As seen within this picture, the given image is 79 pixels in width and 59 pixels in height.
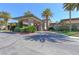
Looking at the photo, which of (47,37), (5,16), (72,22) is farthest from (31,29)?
(72,22)

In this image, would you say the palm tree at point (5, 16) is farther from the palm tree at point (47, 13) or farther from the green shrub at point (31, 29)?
the palm tree at point (47, 13)

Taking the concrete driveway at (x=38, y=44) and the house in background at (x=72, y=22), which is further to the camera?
the house in background at (x=72, y=22)

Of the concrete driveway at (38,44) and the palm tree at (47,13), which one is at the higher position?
the palm tree at (47,13)

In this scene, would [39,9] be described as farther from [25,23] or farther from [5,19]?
[5,19]

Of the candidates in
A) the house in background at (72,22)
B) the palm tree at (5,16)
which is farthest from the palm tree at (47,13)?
the palm tree at (5,16)

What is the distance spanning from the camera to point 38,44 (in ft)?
18.8

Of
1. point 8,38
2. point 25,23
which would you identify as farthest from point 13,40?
point 25,23

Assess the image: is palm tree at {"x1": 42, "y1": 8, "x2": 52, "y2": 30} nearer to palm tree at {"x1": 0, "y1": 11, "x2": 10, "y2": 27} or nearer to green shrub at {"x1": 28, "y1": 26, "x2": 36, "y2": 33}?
green shrub at {"x1": 28, "y1": 26, "x2": 36, "y2": 33}

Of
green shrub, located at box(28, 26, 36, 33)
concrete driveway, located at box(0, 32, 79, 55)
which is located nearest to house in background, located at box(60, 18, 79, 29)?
concrete driveway, located at box(0, 32, 79, 55)

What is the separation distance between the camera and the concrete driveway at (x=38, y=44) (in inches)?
223

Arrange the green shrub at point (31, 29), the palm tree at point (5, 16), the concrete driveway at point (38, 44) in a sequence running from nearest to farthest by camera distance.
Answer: the concrete driveway at point (38, 44) → the palm tree at point (5, 16) → the green shrub at point (31, 29)

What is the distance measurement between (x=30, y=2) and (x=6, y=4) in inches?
22.3

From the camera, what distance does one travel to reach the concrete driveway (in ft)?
18.5

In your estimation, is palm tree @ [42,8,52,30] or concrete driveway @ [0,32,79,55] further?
palm tree @ [42,8,52,30]
